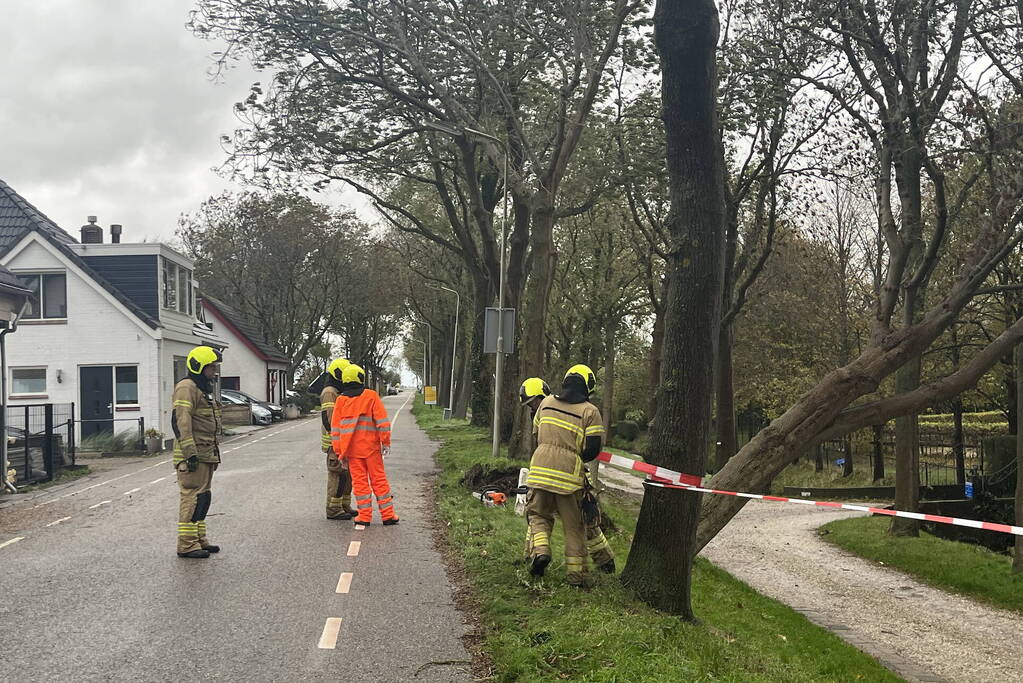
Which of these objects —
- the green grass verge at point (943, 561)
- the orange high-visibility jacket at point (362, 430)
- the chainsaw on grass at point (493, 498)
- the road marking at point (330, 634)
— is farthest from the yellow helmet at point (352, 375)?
the green grass verge at point (943, 561)

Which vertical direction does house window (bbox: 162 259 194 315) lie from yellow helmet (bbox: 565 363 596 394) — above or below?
above

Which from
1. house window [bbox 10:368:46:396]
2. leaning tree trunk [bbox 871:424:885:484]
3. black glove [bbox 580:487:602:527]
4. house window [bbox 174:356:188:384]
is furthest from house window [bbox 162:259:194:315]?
black glove [bbox 580:487:602:527]

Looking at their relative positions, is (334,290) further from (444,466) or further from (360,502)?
(360,502)

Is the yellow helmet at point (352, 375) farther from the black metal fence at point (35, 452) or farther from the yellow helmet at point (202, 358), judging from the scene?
the black metal fence at point (35, 452)

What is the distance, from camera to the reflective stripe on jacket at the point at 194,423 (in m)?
10.1

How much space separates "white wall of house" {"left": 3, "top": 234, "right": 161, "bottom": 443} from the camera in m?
31.5

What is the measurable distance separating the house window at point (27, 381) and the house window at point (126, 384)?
228 centimetres

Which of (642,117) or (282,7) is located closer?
(282,7)

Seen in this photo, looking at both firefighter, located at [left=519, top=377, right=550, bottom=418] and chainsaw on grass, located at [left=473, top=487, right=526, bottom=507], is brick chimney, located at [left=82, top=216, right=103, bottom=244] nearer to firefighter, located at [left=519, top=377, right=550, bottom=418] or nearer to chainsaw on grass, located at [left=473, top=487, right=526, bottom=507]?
chainsaw on grass, located at [left=473, top=487, right=526, bottom=507]

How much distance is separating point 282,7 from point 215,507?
9.62 metres

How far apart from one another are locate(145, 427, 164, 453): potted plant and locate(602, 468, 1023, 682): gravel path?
15431 mm

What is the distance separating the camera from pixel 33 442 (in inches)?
816

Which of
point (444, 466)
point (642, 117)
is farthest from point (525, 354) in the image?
point (642, 117)

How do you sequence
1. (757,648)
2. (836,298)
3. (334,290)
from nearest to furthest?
(757,648), (836,298), (334,290)
